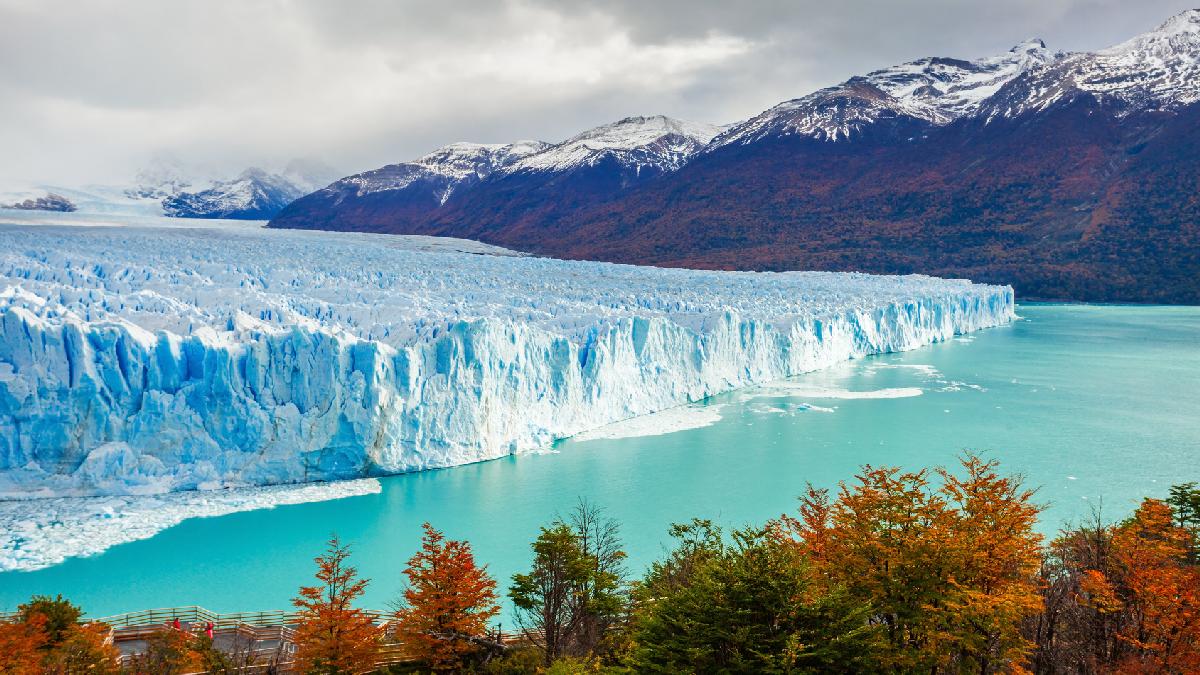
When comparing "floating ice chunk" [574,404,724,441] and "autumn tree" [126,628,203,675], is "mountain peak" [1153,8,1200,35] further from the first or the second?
"autumn tree" [126,628,203,675]

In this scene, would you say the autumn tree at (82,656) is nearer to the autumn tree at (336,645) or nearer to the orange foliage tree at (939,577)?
the autumn tree at (336,645)

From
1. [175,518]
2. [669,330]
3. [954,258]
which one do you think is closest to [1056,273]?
[954,258]

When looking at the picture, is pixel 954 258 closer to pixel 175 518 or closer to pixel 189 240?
pixel 189 240

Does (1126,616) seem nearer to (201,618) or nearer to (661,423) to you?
(201,618)

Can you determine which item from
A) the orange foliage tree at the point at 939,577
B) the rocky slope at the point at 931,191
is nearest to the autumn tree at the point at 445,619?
the orange foliage tree at the point at 939,577

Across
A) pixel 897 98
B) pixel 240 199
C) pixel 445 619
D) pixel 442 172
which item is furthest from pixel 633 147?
pixel 445 619

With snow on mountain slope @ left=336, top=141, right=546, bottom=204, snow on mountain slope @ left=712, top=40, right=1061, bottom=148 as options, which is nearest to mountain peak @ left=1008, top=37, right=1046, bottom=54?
snow on mountain slope @ left=712, top=40, right=1061, bottom=148
